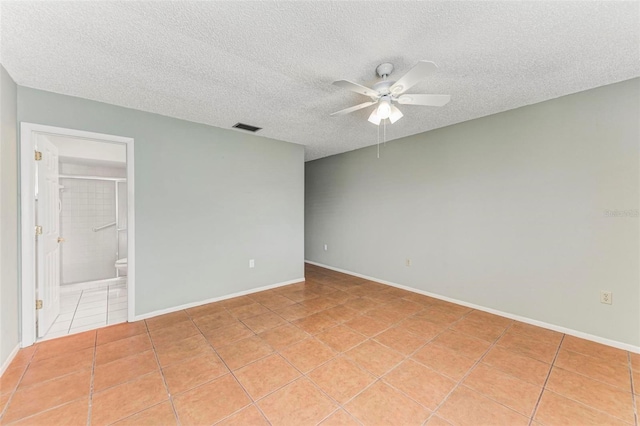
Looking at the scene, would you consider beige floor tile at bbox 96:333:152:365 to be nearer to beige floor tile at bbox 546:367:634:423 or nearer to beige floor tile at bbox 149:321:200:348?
beige floor tile at bbox 149:321:200:348

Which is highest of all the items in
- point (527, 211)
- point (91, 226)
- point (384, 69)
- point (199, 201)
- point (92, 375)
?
point (384, 69)

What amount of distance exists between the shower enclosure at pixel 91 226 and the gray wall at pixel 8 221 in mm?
2324

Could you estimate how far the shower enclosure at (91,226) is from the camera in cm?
418

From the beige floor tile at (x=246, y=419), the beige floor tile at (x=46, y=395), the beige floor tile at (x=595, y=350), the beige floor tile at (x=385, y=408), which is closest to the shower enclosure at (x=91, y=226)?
the beige floor tile at (x=46, y=395)

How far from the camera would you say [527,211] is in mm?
2848

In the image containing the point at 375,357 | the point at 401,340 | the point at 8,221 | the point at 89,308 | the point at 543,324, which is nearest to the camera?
the point at 8,221

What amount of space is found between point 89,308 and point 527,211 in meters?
5.42

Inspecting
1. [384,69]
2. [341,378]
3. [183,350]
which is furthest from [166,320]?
[384,69]

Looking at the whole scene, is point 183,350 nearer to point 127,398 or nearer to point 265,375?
point 127,398

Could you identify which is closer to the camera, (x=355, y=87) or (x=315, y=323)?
(x=355, y=87)

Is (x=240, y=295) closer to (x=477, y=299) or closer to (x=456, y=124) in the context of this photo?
(x=477, y=299)

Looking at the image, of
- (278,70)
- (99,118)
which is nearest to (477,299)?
(278,70)

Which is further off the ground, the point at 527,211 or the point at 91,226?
the point at 527,211

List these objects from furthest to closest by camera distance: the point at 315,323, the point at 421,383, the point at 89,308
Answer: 1. the point at 89,308
2. the point at 315,323
3. the point at 421,383
